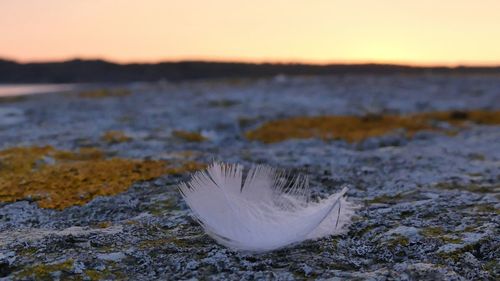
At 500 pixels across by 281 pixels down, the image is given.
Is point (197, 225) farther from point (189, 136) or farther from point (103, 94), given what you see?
point (103, 94)

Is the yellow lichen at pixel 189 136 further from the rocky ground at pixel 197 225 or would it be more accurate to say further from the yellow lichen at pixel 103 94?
the yellow lichen at pixel 103 94

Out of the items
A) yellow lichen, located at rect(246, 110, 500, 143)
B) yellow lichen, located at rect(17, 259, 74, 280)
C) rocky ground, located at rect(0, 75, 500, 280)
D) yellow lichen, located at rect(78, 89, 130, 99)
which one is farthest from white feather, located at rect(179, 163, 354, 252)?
yellow lichen, located at rect(78, 89, 130, 99)

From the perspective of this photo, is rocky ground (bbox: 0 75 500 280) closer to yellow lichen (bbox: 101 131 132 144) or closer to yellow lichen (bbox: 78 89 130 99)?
yellow lichen (bbox: 101 131 132 144)

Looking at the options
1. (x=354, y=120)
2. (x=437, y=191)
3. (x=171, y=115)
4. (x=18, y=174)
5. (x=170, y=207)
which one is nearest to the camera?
(x=170, y=207)

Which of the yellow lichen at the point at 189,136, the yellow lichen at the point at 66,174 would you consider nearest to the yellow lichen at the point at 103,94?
the yellow lichen at the point at 189,136

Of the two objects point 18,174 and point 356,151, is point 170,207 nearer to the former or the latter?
point 18,174

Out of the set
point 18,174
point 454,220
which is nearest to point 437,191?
point 454,220
